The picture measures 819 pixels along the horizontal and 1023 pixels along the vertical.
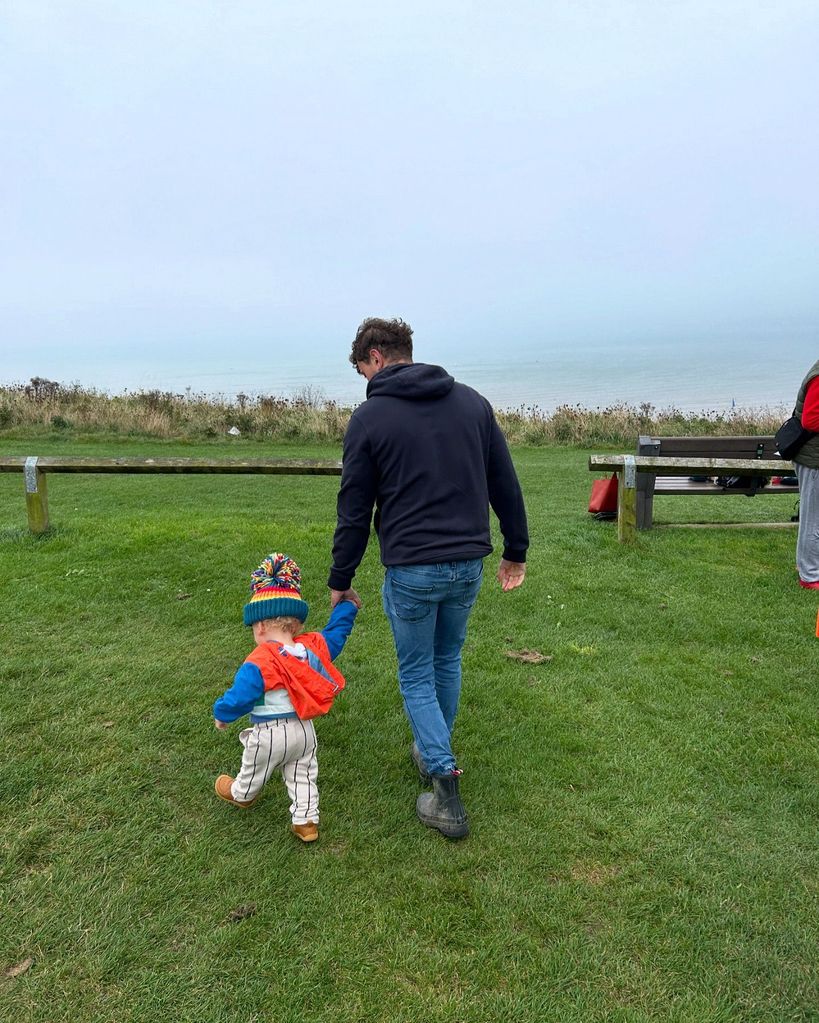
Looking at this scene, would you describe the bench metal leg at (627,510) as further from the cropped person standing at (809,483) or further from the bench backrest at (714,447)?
the cropped person standing at (809,483)

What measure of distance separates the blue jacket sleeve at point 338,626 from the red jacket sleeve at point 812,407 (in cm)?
402

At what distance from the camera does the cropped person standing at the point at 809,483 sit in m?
5.36

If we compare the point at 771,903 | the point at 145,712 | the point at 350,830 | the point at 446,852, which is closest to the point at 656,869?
Answer: the point at 771,903

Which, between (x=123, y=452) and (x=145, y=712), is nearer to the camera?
(x=145, y=712)

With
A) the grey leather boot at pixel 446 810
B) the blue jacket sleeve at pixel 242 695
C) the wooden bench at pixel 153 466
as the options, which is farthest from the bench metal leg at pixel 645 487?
the blue jacket sleeve at pixel 242 695

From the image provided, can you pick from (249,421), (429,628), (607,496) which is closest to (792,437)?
(607,496)

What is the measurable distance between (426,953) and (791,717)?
2.51 metres

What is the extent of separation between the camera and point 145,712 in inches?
154

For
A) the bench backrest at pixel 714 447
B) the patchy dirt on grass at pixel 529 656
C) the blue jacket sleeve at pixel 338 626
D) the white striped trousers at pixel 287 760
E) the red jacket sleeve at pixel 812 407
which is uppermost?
the red jacket sleeve at pixel 812 407

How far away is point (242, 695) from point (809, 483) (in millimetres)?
4780

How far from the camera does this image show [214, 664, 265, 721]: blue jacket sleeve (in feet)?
8.99

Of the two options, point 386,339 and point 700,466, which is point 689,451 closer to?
point 700,466

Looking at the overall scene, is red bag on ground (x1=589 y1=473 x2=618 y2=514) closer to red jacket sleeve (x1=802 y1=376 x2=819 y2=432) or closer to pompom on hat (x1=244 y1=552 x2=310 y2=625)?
red jacket sleeve (x1=802 y1=376 x2=819 y2=432)

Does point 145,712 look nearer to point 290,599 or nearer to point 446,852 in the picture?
point 290,599
